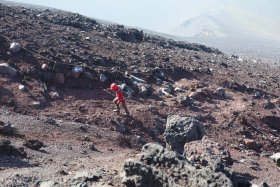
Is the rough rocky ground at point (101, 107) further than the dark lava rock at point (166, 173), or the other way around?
the rough rocky ground at point (101, 107)

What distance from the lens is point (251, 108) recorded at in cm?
1758

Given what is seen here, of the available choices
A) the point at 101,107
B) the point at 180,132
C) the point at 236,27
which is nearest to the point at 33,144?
the point at 180,132

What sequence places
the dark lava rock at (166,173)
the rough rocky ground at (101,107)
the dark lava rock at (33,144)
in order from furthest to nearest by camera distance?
the dark lava rock at (33,144) < the rough rocky ground at (101,107) < the dark lava rock at (166,173)

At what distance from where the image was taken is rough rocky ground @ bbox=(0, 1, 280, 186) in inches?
379

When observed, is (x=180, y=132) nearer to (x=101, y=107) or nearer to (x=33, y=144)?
(x=33, y=144)

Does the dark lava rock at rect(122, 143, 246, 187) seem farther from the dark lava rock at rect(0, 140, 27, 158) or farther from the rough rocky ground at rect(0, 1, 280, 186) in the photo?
the dark lava rock at rect(0, 140, 27, 158)

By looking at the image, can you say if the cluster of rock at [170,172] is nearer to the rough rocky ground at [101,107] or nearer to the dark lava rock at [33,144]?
the rough rocky ground at [101,107]

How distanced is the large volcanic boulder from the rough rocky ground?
0.88m

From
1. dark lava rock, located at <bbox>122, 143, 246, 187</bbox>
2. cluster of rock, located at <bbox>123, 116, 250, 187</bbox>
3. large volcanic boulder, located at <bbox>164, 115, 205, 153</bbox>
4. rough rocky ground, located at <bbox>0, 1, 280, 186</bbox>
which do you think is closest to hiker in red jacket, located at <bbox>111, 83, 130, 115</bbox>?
rough rocky ground, located at <bbox>0, 1, 280, 186</bbox>

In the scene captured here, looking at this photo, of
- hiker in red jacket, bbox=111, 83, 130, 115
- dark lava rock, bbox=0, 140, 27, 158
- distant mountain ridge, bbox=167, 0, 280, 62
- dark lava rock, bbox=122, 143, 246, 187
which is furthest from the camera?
distant mountain ridge, bbox=167, 0, 280, 62

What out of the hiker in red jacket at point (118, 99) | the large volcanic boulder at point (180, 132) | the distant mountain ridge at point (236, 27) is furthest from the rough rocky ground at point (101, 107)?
the distant mountain ridge at point (236, 27)

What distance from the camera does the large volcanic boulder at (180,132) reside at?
1048cm

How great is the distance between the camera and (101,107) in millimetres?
14438

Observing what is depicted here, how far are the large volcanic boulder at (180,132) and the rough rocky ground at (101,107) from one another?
877 mm
